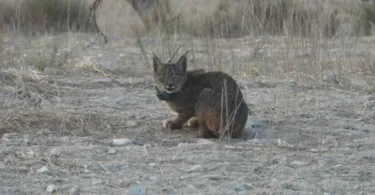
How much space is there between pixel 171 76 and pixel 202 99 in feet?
1.09

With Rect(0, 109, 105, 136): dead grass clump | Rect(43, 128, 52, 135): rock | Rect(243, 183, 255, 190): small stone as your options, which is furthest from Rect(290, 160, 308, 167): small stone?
Rect(43, 128, 52, 135): rock

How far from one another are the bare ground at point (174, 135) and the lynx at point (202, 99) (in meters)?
0.13

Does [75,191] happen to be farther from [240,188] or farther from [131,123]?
[131,123]

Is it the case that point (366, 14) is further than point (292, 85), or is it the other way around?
point (366, 14)

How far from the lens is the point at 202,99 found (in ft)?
23.3

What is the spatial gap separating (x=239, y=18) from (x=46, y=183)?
42.6 feet

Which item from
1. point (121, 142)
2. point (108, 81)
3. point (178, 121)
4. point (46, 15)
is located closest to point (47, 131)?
point (121, 142)

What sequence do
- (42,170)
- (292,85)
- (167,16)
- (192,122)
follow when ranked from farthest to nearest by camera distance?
(167,16) < (292,85) < (192,122) < (42,170)

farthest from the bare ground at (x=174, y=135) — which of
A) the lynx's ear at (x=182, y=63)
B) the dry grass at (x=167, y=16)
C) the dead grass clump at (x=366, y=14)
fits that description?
the dead grass clump at (x=366, y=14)

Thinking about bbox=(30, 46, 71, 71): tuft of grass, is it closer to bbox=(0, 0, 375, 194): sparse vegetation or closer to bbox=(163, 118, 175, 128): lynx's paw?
bbox=(0, 0, 375, 194): sparse vegetation

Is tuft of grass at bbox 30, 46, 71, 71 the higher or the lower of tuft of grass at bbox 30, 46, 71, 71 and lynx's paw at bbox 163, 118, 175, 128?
the lower

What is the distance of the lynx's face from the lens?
723 centimetres

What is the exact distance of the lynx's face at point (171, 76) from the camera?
723cm

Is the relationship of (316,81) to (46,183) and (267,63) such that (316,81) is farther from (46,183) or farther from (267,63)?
(46,183)
